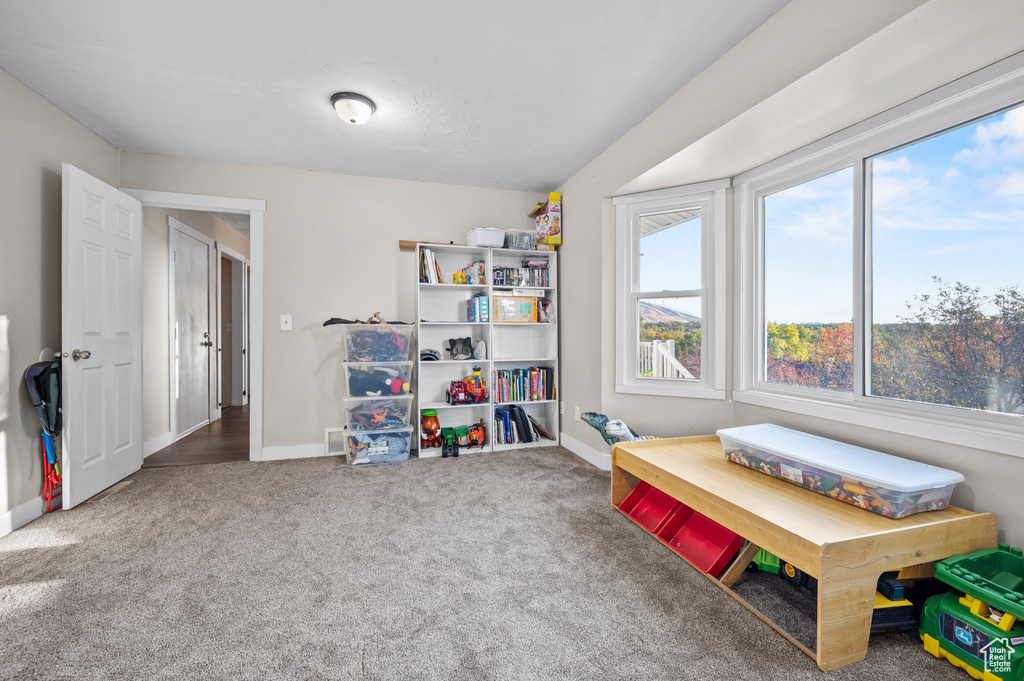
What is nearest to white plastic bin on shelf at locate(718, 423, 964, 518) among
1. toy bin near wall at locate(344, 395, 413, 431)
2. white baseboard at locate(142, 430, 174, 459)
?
toy bin near wall at locate(344, 395, 413, 431)

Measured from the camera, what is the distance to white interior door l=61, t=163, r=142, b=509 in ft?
7.81

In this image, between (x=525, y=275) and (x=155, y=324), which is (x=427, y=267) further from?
(x=155, y=324)

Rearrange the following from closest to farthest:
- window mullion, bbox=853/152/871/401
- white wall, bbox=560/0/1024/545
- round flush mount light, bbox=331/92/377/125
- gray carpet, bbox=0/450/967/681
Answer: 1. gray carpet, bbox=0/450/967/681
2. white wall, bbox=560/0/1024/545
3. window mullion, bbox=853/152/871/401
4. round flush mount light, bbox=331/92/377/125

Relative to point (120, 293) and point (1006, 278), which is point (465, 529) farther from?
point (120, 293)

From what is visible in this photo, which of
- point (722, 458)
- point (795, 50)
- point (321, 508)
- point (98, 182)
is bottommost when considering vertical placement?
point (321, 508)

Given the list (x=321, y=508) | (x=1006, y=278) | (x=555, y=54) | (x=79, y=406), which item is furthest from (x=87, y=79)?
(x=1006, y=278)

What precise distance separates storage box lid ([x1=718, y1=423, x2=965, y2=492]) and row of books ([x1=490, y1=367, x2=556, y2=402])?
6.10 ft

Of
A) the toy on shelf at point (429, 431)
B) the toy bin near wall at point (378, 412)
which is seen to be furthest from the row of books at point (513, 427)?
the toy bin near wall at point (378, 412)

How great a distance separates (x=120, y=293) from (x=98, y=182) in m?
0.68

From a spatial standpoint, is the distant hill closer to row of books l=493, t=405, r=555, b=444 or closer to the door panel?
row of books l=493, t=405, r=555, b=444

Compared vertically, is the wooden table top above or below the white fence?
below

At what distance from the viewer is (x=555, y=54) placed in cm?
203

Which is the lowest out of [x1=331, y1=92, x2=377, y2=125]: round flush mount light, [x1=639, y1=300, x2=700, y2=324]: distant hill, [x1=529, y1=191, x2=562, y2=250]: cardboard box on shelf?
[x1=639, y1=300, x2=700, y2=324]: distant hill

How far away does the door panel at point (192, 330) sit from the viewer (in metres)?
4.02
